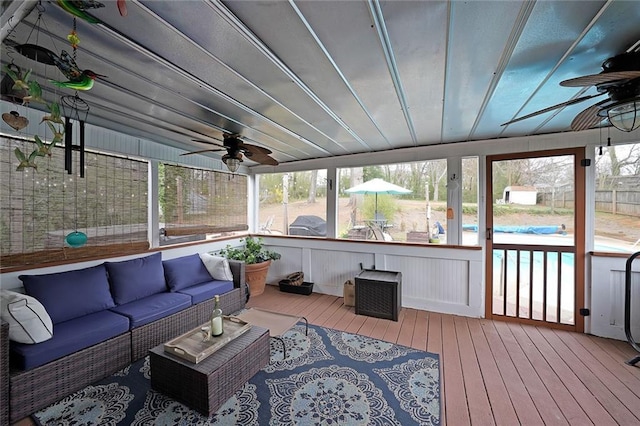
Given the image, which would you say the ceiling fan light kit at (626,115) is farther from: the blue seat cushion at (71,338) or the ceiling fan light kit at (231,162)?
the blue seat cushion at (71,338)

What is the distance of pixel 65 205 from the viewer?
2.61 meters

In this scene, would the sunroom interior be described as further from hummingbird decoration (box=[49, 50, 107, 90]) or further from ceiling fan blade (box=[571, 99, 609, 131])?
hummingbird decoration (box=[49, 50, 107, 90])

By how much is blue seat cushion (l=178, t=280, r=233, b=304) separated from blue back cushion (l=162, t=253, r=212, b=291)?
0.27 feet

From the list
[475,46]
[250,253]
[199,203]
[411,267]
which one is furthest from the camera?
[250,253]

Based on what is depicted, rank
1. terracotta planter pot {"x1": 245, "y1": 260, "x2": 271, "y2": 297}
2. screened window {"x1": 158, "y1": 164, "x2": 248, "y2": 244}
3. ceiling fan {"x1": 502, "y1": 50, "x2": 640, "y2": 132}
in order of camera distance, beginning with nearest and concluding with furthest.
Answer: ceiling fan {"x1": 502, "y1": 50, "x2": 640, "y2": 132} → screened window {"x1": 158, "y1": 164, "x2": 248, "y2": 244} → terracotta planter pot {"x1": 245, "y1": 260, "x2": 271, "y2": 297}

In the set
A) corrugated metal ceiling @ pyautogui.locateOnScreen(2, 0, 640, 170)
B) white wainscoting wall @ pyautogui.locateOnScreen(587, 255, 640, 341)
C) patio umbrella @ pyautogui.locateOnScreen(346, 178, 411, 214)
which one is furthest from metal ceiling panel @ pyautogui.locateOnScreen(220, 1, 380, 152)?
white wainscoting wall @ pyautogui.locateOnScreen(587, 255, 640, 341)

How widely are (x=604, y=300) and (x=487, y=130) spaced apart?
2.36 m

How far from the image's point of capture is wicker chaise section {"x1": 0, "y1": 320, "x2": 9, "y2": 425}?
1636 millimetres

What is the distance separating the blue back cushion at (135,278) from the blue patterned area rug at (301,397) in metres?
0.74

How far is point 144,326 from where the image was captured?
8.00ft

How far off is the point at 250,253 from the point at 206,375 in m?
2.74

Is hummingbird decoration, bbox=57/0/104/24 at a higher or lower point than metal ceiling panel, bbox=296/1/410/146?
lower

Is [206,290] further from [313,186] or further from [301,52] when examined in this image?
[301,52]

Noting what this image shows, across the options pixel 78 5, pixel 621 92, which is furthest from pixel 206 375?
pixel 621 92
